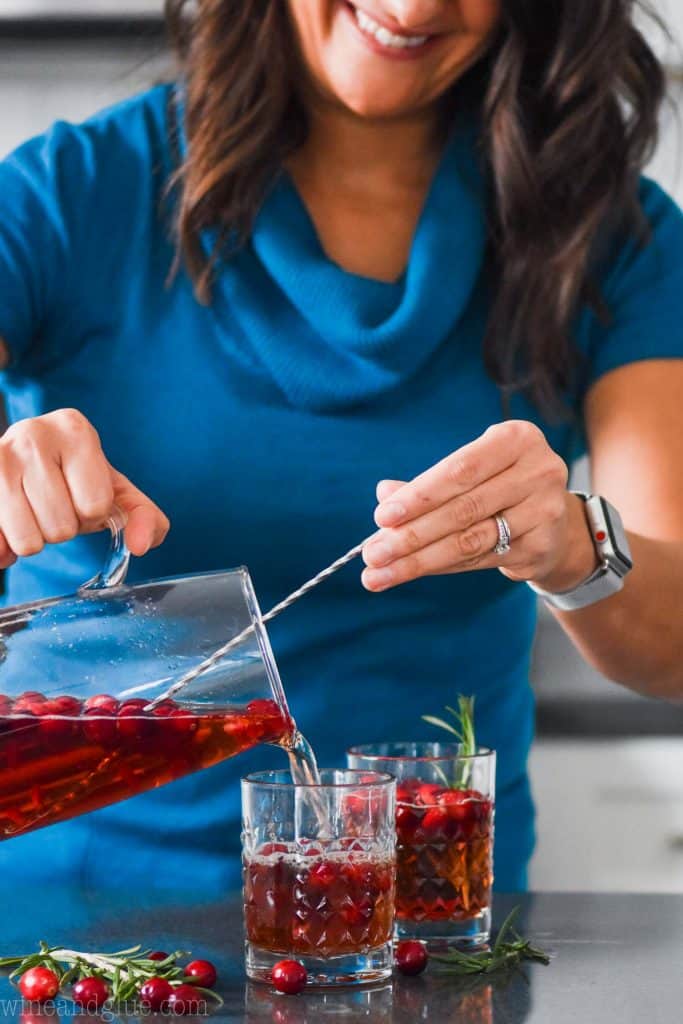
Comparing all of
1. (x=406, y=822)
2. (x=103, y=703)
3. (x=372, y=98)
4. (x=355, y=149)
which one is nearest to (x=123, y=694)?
(x=103, y=703)

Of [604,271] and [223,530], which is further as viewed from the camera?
[604,271]

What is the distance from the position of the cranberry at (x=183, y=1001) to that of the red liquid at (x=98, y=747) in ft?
0.49

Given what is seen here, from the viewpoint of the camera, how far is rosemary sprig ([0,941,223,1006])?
0.91m

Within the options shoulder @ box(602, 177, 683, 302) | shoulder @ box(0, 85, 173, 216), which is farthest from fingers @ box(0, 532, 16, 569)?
shoulder @ box(602, 177, 683, 302)

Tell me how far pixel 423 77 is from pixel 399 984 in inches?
34.9

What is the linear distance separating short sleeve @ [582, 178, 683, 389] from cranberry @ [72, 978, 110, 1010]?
854 mm

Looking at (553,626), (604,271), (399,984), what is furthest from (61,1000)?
(553,626)

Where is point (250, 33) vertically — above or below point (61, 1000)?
above

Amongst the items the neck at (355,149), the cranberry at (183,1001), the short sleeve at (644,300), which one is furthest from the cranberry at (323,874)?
the neck at (355,149)

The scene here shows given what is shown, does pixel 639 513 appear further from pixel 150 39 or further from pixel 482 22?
→ pixel 150 39

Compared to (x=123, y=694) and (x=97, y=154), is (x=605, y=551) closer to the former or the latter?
(x=123, y=694)

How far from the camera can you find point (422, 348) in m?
1.47

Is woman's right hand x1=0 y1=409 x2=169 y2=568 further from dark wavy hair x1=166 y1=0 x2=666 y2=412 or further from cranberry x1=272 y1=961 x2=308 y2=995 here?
dark wavy hair x1=166 y1=0 x2=666 y2=412

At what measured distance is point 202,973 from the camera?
929 mm
